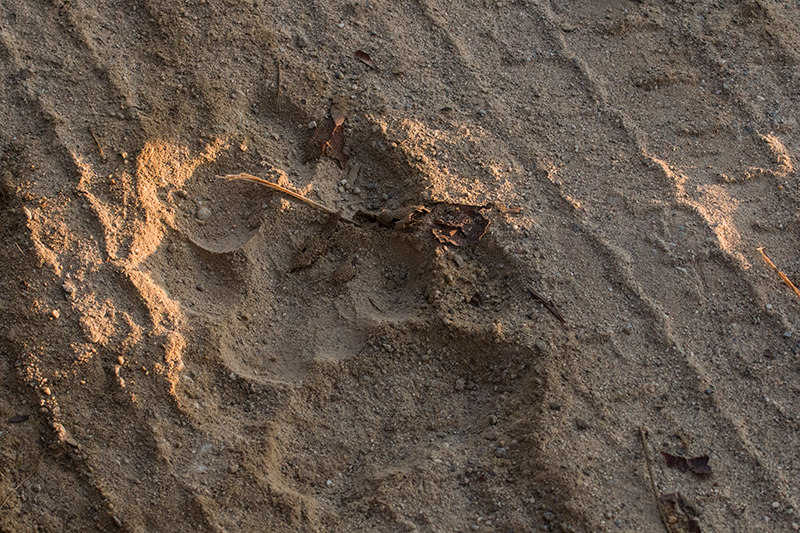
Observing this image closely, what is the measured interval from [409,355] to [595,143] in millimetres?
1025

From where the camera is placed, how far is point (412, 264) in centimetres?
221

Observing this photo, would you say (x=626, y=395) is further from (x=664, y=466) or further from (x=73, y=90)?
(x=73, y=90)

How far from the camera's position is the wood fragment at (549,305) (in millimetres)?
2049

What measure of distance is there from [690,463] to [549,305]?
22.3 inches

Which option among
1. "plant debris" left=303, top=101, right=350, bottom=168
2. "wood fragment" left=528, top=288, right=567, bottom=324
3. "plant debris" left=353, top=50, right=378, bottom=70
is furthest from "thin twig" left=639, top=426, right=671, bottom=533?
"plant debris" left=353, top=50, right=378, bottom=70

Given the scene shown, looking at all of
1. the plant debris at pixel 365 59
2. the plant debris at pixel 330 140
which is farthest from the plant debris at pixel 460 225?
the plant debris at pixel 365 59

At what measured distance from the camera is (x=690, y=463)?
1852 millimetres

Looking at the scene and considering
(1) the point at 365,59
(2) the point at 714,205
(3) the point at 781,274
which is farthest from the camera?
(1) the point at 365,59

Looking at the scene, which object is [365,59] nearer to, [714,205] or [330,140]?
[330,140]

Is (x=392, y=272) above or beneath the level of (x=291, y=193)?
beneath

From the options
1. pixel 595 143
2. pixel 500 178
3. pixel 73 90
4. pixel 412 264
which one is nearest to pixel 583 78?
pixel 595 143

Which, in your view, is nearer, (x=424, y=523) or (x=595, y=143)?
(x=424, y=523)

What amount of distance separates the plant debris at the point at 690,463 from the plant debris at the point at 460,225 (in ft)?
2.73

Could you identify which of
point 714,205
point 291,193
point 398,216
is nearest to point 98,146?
point 291,193
